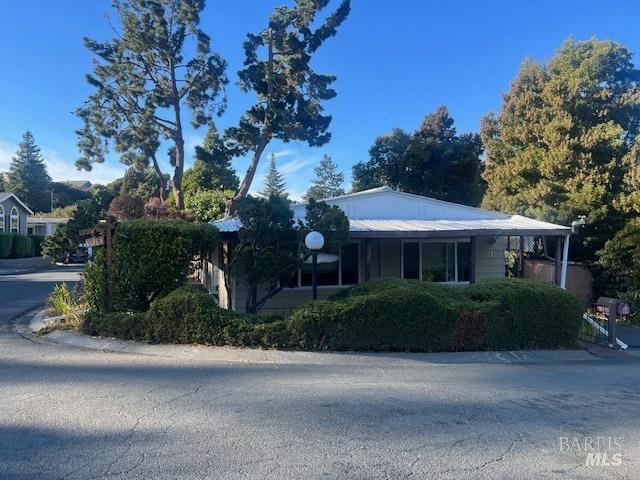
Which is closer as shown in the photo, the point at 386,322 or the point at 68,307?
the point at 386,322

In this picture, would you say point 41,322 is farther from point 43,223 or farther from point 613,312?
point 43,223

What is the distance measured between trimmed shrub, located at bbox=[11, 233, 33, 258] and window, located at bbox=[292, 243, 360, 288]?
32.7 meters

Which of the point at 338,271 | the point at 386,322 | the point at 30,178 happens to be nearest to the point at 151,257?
the point at 386,322

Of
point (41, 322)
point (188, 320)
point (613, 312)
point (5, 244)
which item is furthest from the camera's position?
point (5, 244)

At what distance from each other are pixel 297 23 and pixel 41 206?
52811 mm

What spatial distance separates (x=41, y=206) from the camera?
65.9 metres

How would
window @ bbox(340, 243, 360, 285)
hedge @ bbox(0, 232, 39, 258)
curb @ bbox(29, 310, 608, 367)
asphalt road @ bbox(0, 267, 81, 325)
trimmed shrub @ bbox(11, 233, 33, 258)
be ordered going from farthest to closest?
1. trimmed shrub @ bbox(11, 233, 33, 258)
2. hedge @ bbox(0, 232, 39, 258)
3. asphalt road @ bbox(0, 267, 81, 325)
4. window @ bbox(340, 243, 360, 285)
5. curb @ bbox(29, 310, 608, 367)

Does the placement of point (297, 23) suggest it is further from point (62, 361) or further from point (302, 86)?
point (62, 361)

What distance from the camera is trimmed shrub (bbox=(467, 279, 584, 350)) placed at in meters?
9.55

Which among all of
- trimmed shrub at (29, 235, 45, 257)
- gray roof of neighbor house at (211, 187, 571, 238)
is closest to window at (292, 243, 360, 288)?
gray roof of neighbor house at (211, 187, 571, 238)

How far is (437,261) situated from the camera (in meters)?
14.6

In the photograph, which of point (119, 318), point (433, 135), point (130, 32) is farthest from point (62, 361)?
point (433, 135)
